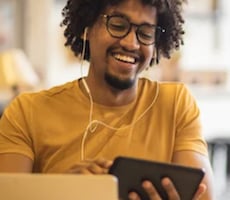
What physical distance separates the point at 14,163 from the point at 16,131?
0.10 metres

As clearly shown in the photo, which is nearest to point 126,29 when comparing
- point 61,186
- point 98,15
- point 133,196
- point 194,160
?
point 98,15

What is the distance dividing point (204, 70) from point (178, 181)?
372 centimetres

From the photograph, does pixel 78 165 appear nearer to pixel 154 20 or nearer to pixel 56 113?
pixel 56 113

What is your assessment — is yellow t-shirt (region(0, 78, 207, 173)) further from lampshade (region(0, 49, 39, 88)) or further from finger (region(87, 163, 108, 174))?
lampshade (region(0, 49, 39, 88))

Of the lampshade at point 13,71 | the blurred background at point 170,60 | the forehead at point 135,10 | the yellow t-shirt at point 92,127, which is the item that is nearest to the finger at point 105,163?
the yellow t-shirt at point 92,127

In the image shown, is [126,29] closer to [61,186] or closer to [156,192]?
[156,192]

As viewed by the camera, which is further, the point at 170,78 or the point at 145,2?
the point at 170,78

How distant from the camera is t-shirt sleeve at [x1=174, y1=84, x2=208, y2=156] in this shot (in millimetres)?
1636

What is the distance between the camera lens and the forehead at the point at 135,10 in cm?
164

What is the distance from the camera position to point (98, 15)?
1.73m

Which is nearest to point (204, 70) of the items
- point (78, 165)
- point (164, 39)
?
point (164, 39)

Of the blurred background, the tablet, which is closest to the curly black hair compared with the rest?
the tablet

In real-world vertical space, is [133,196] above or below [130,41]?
below

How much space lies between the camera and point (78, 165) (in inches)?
58.4
